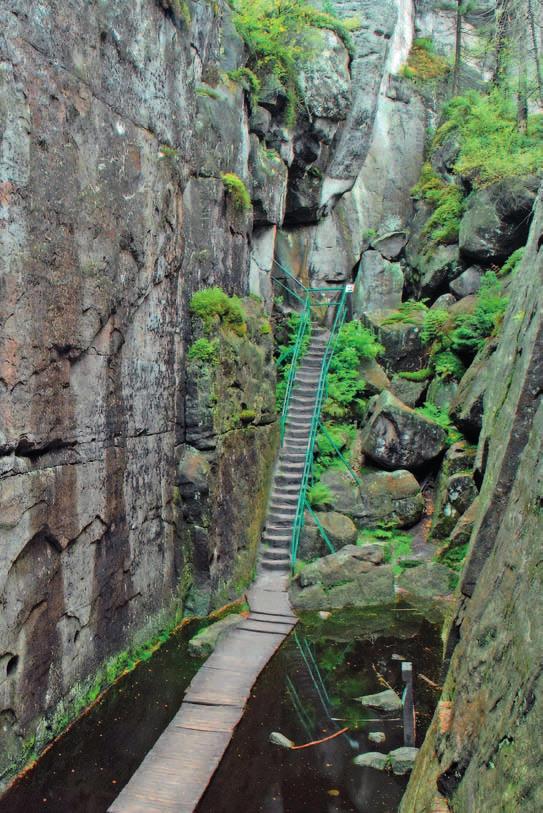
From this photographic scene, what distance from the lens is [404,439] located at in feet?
47.8

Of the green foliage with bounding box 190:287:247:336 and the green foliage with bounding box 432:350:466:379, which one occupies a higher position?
the green foliage with bounding box 190:287:247:336

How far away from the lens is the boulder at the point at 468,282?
17697mm

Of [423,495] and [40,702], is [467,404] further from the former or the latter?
[40,702]

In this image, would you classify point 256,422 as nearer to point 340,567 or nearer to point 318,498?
point 318,498

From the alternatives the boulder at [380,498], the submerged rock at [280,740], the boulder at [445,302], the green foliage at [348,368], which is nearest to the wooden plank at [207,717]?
the submerged rock at [280,740]

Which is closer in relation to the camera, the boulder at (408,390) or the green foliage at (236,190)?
the green foliage at (236,190)

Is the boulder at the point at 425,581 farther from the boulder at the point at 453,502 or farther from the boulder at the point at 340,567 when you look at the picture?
the boulder at the point at 453,502

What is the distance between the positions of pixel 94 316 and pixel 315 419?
26.9ft

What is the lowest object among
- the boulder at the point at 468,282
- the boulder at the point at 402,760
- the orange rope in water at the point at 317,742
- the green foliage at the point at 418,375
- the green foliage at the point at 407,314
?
the orange rope in water at the point at 317,742

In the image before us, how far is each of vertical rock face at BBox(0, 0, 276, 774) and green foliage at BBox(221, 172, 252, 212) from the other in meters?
0.35

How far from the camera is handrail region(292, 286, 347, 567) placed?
12939 millimetres

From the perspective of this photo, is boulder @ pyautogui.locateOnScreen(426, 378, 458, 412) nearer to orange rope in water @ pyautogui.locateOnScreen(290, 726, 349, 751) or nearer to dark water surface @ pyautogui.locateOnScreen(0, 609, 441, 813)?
dark water surface @ pyautogui.locateOnScreen(0, 609, 441, 813)

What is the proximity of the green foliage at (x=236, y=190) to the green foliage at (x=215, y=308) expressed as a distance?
1738 millimetres

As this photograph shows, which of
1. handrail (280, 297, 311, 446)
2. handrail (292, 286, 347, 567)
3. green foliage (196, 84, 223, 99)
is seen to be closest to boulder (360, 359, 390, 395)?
handrail (292, 286, 347, 567)
